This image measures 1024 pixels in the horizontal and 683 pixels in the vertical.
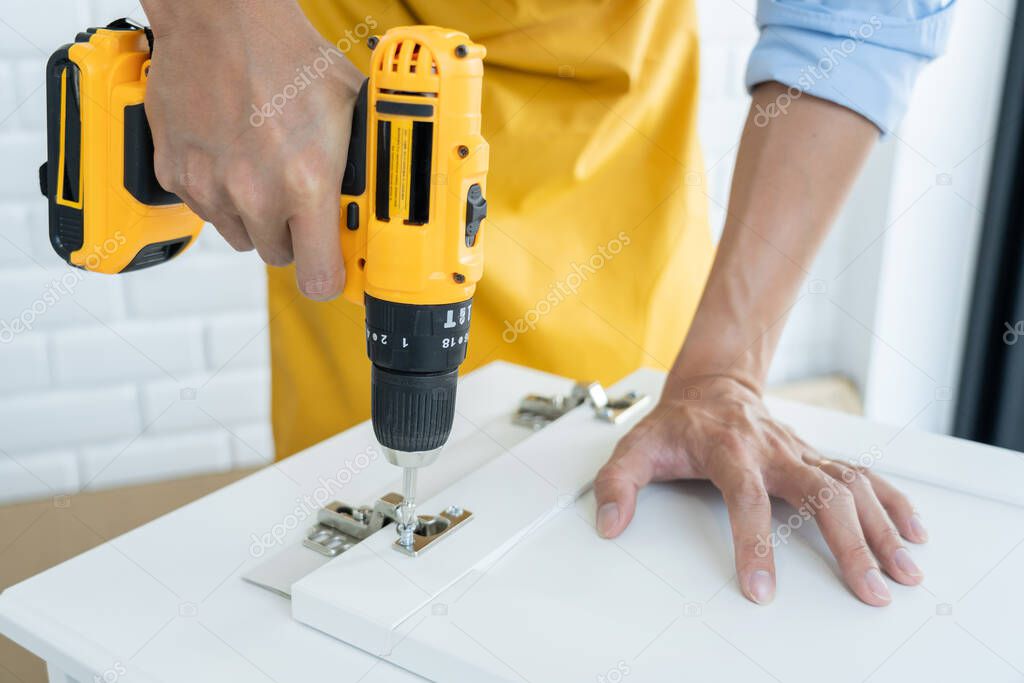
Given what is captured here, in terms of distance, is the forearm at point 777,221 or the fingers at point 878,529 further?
the forearm at point 777,221

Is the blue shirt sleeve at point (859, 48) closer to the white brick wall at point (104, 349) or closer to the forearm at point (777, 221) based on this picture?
the forearm at point (777, 221)

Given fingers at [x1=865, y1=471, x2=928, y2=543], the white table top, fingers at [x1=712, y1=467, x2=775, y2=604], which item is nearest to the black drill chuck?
the white table top

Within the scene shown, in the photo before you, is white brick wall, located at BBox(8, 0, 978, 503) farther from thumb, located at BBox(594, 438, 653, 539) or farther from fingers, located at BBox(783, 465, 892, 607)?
fingers, located at BBox(783, 465, 892, 607)

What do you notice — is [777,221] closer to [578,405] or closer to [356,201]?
[578,405]

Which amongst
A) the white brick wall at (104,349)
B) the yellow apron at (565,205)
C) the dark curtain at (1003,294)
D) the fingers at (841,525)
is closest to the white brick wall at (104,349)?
the white brick wall at (104,349)

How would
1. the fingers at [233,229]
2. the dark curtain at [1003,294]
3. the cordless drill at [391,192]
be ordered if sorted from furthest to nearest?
the dark curtain at [1003,294] < the fingers at [233,229] < the cordless drill at [391,192]

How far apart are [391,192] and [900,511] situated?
452 millimetres

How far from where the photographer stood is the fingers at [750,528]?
2.07ft

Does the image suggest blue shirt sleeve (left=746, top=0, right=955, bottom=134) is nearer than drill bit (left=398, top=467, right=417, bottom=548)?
No

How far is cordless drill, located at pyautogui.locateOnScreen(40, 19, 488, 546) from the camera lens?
563 millimetres

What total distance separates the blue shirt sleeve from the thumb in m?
0.40

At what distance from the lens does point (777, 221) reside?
0.93 meters

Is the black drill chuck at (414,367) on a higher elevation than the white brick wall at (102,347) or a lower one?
higher

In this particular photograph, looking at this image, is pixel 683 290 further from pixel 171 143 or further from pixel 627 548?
pixel 171 143
